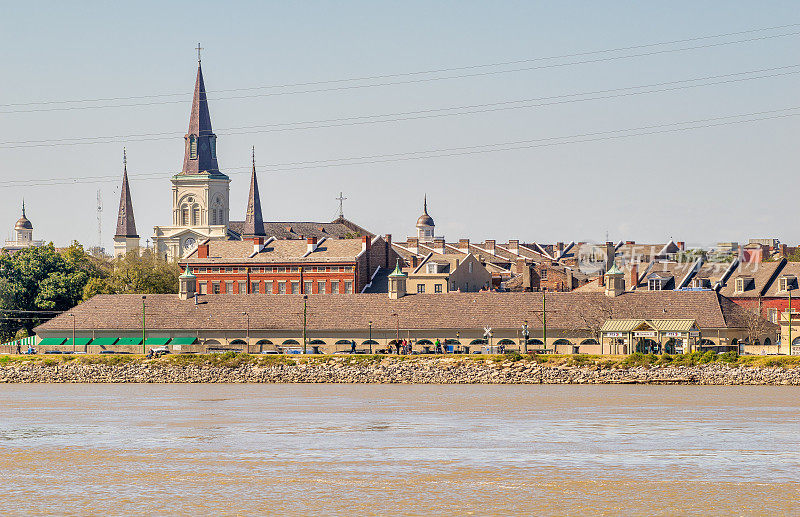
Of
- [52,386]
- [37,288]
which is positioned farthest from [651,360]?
[37,288]

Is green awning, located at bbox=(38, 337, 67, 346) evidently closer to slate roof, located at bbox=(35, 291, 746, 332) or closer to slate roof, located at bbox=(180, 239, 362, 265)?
slate roof, located at bbox=(35, 291, 746, 332)

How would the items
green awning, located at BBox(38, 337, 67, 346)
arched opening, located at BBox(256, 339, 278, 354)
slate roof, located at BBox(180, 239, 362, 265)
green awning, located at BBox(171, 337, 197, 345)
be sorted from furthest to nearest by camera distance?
slate roof, located at BBox(180, 239, 362, 265) → green awning, located at BBox(38, 337, 67, 346) → green awning, located at BBox(171, 337, 197, 345) → arched opening, located at BBox(256, 339, 278, 354)

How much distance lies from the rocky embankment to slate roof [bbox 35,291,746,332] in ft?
32.2

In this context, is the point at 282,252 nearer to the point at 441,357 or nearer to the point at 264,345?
the point at 264,345

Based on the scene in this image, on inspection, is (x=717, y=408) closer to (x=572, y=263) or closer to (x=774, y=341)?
(x=774, y=341)

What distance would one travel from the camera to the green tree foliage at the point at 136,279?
405 feet

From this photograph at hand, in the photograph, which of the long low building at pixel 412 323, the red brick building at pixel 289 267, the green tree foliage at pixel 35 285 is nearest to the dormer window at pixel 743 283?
the long low building at pixel 412 323

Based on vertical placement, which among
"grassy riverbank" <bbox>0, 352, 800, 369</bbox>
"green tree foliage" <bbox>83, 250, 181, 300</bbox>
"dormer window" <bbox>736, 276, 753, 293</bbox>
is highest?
"green tree foliage" <bbox>83, 250, 181, 300</bbox>

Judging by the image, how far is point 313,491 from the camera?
36.5 m

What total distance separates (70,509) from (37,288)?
91.1 m

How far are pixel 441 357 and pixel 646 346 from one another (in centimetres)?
1464

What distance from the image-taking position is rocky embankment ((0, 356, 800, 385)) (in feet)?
274

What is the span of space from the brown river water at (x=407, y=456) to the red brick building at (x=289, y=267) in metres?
61.2

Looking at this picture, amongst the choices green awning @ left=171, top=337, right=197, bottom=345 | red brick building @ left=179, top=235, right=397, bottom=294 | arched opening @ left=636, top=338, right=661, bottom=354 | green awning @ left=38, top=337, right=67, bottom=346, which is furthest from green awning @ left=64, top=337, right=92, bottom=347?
arched opening @ left=636, top=338, right=661, bottom=354
